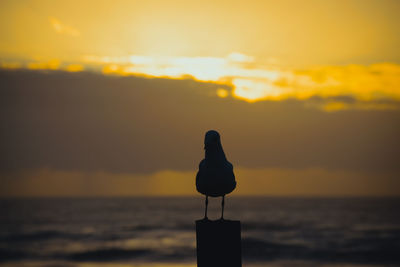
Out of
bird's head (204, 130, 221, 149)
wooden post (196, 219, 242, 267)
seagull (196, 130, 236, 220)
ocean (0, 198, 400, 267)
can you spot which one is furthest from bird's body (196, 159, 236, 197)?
ocean (0, 198, 400, 267)

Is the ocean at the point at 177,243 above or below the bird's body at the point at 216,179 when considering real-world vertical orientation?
above

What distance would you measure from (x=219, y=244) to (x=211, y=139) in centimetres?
115

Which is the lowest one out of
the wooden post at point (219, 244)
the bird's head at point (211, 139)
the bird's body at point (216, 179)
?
the wooden post at point (219, 244)

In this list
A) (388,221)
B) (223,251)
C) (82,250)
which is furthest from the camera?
(388,221)

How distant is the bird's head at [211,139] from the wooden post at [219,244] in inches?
38.9

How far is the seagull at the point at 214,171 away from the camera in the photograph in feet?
19.8

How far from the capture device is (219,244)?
5.34 metres

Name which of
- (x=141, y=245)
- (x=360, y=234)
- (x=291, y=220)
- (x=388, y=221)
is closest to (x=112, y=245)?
(x=141, y=245)

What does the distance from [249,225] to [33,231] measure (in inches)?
786

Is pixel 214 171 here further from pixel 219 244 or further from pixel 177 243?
pixel 177 243

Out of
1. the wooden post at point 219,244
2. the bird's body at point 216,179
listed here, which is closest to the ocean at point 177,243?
the bird's body at point 216,179

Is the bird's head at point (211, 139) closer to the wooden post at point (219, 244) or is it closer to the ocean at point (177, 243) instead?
the wooden post at point (219, 244)

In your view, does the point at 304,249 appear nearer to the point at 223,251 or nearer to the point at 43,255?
the point at 43,255

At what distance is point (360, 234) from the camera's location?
50531mm
